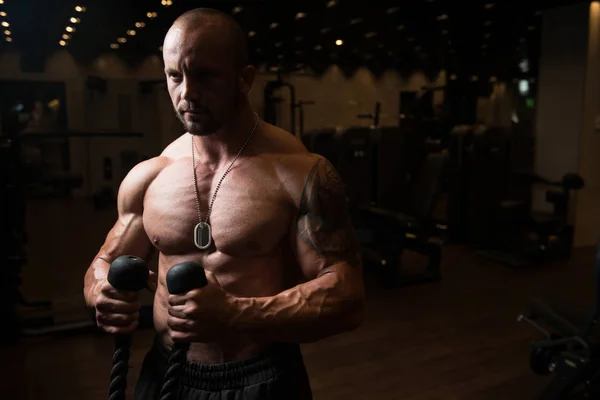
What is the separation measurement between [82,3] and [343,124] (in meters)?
2.21

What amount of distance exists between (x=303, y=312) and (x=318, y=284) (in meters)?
0.06

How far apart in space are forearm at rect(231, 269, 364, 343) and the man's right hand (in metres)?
0.16

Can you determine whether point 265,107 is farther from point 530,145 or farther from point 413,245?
point 530,145

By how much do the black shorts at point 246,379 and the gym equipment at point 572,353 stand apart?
1.36 m

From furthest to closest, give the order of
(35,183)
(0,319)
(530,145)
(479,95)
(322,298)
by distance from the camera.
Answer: (479,95) → (530,145) → (35,183) → (0,319) → (322,298)

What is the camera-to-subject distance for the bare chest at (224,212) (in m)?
0.92

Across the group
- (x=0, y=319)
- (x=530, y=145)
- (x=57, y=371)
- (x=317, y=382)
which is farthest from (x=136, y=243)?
(x=530, y=145)

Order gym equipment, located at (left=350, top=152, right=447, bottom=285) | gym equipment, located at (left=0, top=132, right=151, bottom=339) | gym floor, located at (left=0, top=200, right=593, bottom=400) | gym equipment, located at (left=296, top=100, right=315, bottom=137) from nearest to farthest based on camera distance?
gym floor, located at (left=0, top=200, right=593, bottom=400)
gym equipment, located at (left=0, top=132, right=151, bottom=339)
gym equipment, located at (left=350, top=152, right=447, bottom=285)
gym equipment, located at (left=296, top=100, right=315, bottom=137)

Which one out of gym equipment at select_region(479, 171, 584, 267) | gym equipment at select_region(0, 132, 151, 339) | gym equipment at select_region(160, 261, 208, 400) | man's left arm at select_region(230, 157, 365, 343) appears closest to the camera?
gym equipment at select_region(160, 261, 208, 400)

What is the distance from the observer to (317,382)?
8.00 ft

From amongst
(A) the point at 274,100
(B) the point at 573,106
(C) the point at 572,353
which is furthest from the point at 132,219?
(B) the point at 573,106

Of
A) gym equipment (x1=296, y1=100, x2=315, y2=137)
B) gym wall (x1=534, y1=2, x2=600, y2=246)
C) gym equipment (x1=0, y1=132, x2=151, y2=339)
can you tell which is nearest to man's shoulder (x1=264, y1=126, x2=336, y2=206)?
gym equipment (x1=0, y1=132, x2=151, y2=339)

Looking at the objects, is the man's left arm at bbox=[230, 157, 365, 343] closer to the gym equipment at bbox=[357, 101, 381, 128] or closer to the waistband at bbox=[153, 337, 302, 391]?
the waistband at bbox=[153, 337, 302, 391]

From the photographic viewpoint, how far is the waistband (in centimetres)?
95
